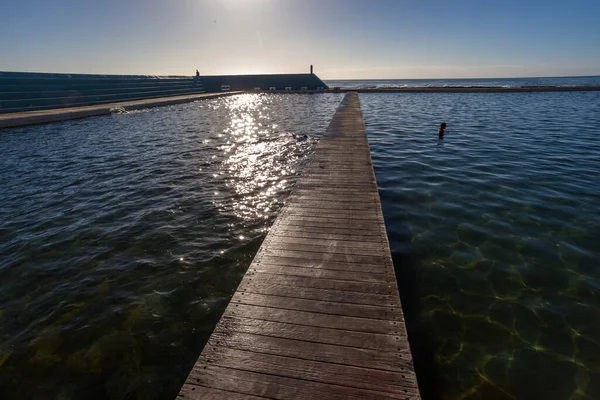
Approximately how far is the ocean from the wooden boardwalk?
96 cm

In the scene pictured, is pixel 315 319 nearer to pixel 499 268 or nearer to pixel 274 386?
pixel 274 386

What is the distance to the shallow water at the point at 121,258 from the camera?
4.24 metres

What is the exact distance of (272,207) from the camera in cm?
901

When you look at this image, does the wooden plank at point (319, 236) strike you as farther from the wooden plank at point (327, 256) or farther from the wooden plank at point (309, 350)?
the wooden plank at point (309, 350)

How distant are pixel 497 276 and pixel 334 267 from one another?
11.9 feet

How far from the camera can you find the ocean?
4.16 metres

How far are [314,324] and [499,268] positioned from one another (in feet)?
15.3

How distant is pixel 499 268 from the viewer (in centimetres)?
601

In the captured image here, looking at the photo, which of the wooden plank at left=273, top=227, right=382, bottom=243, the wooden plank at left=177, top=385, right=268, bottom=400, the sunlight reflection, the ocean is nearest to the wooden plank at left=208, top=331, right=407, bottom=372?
the wooden plank at left=177, top=385, right=268, bottom=400

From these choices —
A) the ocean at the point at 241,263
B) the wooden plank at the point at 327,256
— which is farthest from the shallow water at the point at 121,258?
the wooden plank at the point at 327,256

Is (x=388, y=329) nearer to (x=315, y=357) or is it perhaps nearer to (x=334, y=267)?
(x=315, y=357)

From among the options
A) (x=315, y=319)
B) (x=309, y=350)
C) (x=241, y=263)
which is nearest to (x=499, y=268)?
(x=315, y=319)

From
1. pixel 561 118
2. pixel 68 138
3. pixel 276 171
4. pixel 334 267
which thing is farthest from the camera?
pixel 561 118

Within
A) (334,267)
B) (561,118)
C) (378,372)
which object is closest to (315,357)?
(378,372)
